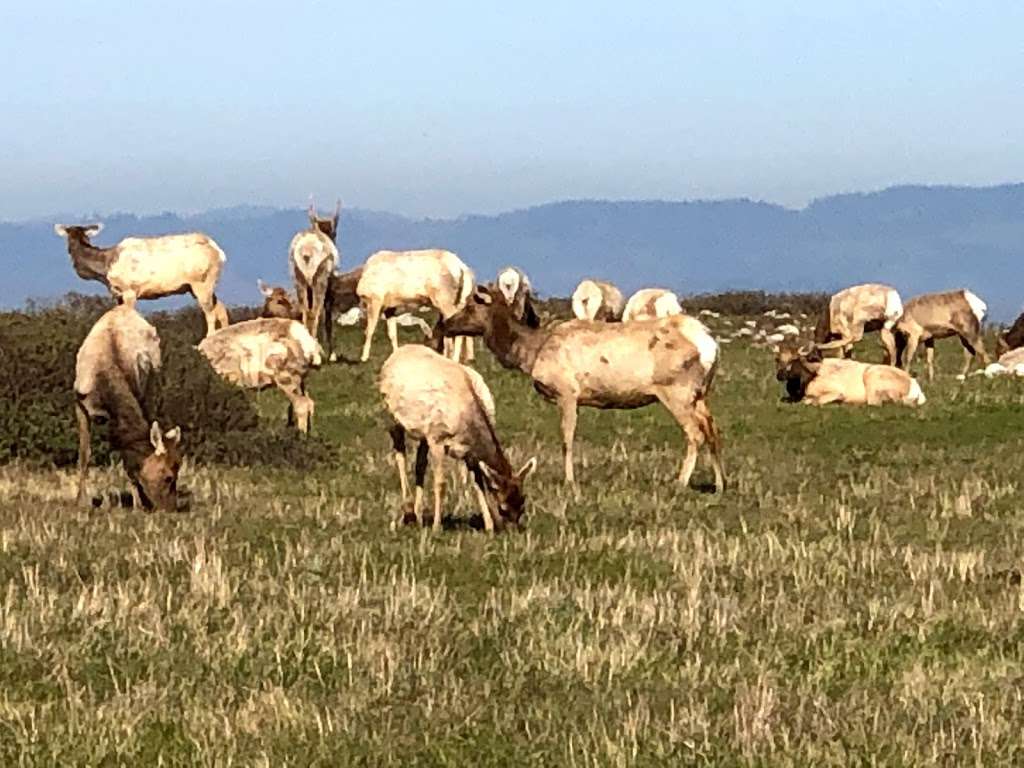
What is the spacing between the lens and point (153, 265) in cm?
2720

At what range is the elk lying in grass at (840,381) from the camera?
24953 mm

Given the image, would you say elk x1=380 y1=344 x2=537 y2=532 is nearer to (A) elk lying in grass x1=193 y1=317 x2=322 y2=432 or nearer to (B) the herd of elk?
(B) the herd of elk

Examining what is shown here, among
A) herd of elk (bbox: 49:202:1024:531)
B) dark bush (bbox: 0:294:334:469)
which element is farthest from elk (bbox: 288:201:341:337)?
dark bush (bbox: 0:294:334:469)

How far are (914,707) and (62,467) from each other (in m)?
12.6

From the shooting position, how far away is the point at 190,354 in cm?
2208

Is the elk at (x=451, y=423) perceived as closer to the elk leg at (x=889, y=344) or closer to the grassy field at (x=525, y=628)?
the grassy field at (x=525, y=628)

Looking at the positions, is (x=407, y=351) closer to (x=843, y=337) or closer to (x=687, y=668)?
(x=687, y=668)

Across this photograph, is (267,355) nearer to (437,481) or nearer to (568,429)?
(568,429)

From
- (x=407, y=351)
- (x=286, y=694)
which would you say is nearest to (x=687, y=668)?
(x=286, y=694)

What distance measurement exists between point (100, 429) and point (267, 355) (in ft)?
16.7

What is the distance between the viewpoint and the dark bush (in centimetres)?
1853

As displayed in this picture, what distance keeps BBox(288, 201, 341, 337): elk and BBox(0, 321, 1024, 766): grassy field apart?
13.6 m

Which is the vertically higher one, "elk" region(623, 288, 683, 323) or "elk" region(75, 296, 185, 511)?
"elk" region(75, 296, 185, 511)

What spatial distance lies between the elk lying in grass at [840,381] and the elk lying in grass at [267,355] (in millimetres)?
7423
